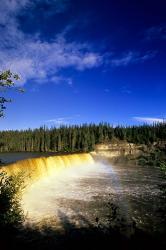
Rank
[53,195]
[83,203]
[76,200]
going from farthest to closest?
[53,195]
[76,200]
[83,203]

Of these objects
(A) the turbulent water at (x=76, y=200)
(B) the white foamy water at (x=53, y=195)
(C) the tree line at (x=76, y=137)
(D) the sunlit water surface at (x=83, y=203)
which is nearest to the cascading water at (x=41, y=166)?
(A) the turbulent water at (x=76, y=200)

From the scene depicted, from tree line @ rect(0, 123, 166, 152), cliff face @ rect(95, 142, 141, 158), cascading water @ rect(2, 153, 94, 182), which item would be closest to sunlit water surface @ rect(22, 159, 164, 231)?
cascading water @ rect(2, 153, 94, 182)

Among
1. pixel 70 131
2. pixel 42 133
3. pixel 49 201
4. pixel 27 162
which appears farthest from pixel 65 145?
pixel 49 201

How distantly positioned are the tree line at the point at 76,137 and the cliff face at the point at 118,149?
4202 mm

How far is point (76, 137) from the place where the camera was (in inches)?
4847

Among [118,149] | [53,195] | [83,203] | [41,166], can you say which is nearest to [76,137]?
[118,149]

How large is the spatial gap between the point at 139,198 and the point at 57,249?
14121 millimetres

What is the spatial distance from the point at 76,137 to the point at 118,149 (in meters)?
25.2

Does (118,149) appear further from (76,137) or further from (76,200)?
(76,200)

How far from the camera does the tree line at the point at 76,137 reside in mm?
112875

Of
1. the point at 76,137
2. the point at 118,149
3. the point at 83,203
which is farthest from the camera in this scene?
the point at 76,137

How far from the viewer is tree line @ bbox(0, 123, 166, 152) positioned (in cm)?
11288

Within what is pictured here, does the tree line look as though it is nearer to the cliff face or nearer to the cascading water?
the cliff face

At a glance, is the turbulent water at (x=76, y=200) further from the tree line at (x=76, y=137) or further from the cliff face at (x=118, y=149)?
the tree line at (x=76, y=137)
